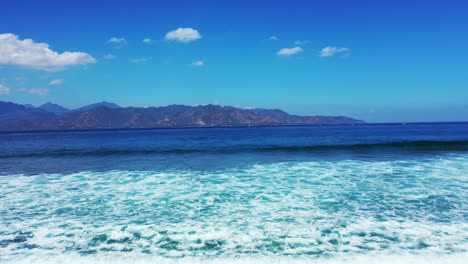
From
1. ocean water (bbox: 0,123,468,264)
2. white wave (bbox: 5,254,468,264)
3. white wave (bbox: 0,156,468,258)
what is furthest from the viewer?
white wave (bbox: 0,156,468,258)

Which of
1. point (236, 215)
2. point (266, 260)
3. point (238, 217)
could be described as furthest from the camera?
point (236, 215)

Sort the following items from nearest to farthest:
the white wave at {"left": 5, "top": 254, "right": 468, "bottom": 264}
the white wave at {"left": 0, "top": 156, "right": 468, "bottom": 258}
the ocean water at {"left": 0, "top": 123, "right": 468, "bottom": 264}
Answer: the white wave at {"left": 5, "top": 254, "right": 468, "bottom": 264} < the ocean water at {"left": 0, "top": 123, "right": 468, "bottom": 264} < the white wave at {"left": 0, "top": 156, "right": 468, "bottom": 258}

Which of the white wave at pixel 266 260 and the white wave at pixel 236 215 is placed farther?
the white wave at pixel 236 215

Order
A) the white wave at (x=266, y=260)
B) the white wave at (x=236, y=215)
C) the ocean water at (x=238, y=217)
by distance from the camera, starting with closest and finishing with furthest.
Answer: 1. the white wave at (x=266, y=260)
2. the ocean water at (x=238, y=217)
3. the white wave at (x=236, y=215)

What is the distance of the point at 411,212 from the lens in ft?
35.0

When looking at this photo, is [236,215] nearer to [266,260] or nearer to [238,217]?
[238,217]

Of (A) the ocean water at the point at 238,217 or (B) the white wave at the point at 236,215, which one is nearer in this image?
(A) the ocean water at the point at 238,217

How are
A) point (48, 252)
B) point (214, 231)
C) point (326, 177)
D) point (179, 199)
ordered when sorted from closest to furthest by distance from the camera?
point (48, 252)
point (214, 231)
point (179, 199)
point (326, 177)

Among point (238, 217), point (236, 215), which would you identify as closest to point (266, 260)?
point (238, 217)

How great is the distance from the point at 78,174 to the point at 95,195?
691cm

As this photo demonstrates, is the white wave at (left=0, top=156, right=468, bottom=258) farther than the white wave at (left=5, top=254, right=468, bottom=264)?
Yes

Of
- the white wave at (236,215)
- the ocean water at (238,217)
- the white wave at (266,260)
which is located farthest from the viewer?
the white wave at (236,215)

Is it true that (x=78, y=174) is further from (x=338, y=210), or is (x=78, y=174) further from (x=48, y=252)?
(x=338, y=210)

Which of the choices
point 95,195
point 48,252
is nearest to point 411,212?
point 48,252
